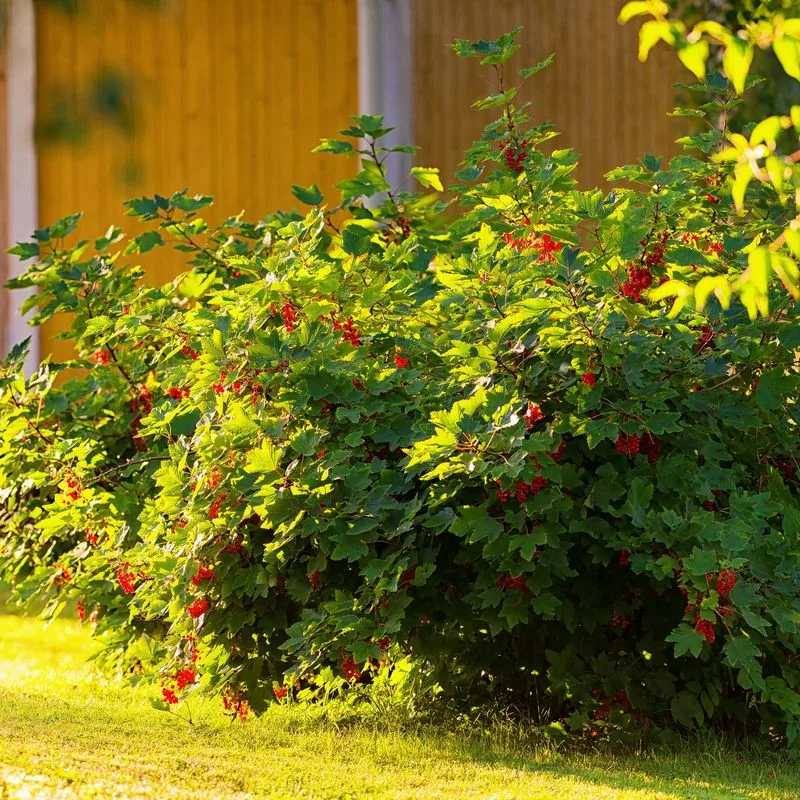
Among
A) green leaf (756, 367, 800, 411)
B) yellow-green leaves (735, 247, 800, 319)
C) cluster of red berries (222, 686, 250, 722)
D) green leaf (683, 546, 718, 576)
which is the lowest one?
cluster of red berries (222, 686, 250, 722)

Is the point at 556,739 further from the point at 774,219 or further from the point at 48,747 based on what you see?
the point at 774,219

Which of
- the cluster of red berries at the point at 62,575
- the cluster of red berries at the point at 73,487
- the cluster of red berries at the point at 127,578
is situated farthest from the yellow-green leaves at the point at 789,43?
the cluster of red berries at the point at 62,575

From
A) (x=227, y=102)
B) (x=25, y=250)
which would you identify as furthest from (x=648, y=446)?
(x=227, y=102)

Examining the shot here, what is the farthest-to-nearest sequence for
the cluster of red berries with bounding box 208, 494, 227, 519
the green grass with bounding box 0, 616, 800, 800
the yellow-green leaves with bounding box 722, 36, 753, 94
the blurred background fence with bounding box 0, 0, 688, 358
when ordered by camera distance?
the blurred background fence with bounding box 0, 0, 688, 358
the cluster of red berries with bounding box 208, 494, 227, 519
the green grass with bounding box 0, 616, 800, 800
the yellow-green leaves with bounding box 722, 36, 753, 94

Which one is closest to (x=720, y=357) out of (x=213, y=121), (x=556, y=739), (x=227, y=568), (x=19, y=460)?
(x=556, y=739)

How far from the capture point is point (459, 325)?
13.0 feet

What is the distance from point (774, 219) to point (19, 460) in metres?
2.73

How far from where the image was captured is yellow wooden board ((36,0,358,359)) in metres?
9.41

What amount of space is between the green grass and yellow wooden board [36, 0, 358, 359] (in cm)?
560

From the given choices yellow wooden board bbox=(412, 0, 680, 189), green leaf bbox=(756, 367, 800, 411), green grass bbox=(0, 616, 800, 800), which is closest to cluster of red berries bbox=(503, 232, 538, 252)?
green leaf bbox=(756, 367, 800, 411)

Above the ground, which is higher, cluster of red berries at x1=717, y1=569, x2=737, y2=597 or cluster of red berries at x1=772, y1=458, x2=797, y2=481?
cluster of red berries at x1=772, y1=458, x2=797, y2=481

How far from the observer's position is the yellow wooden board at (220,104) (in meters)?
9.41

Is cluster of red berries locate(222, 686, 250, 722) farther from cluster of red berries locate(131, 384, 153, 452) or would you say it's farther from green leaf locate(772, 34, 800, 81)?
green leaf locate(772, 34, 800, 81)

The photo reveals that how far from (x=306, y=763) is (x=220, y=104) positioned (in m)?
6.84
